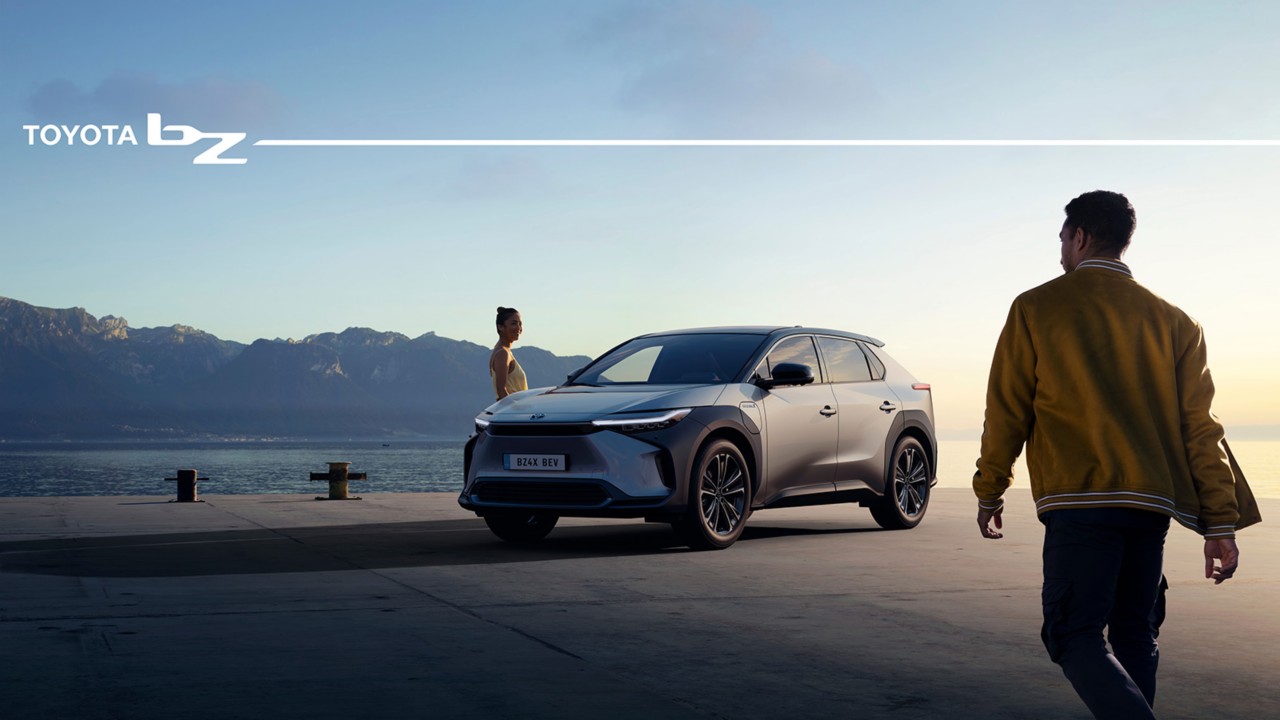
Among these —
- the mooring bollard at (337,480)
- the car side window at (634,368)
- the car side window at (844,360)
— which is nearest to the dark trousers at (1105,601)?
the car side window at (634,368)

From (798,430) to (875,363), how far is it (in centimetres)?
181

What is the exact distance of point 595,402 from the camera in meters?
9.90

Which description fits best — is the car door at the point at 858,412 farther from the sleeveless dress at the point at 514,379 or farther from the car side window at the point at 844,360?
the sleeveless dress at the point at 514,379

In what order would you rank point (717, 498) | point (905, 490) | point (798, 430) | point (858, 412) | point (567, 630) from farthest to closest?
point (905, 490) → point (858, 412) → point (798, 430) → point (717, 498) → point (567, 630)

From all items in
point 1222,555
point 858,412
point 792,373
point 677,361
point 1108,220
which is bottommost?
point 1222,555

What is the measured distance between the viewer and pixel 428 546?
10.3 m

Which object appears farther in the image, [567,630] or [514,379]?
[514,379]

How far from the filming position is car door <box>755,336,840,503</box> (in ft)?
34.6

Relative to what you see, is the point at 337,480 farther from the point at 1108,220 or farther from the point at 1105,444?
the point at 1105,444

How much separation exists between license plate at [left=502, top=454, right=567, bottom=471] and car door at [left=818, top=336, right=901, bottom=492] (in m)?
2.80

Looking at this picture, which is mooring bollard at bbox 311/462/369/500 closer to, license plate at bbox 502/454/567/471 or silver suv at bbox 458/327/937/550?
silver suv at bbox 458/327/937/550

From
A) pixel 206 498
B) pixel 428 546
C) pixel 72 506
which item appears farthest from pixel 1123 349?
pixel 206 498

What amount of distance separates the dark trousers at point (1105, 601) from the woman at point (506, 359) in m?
9.18

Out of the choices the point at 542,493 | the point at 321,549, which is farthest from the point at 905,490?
the point at 321,549
